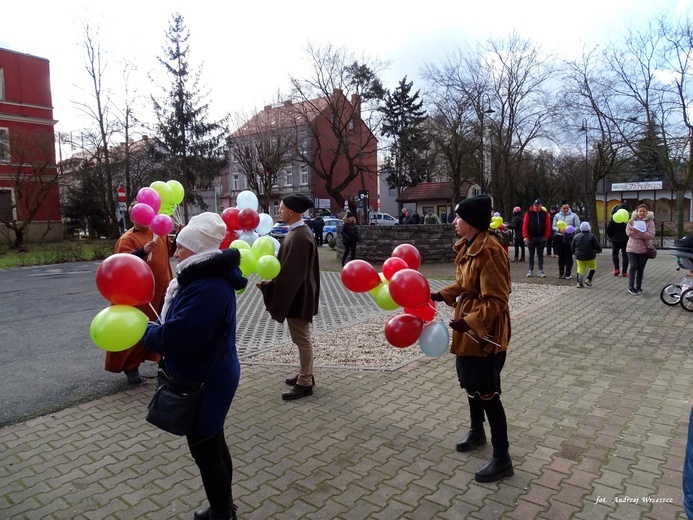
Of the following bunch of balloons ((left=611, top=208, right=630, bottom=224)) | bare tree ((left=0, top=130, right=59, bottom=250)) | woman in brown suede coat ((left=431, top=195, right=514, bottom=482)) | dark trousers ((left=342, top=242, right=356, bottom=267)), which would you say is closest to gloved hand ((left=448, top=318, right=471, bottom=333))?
woman in brown suede coat ((left=431, top=195, right=514, bottom=482))

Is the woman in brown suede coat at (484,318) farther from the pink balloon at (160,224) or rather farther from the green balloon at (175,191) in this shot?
the green balloon at (175,191)

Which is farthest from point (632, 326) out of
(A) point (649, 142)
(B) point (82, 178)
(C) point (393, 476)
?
(B) point (82, 178)

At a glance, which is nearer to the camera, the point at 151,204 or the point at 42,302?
the point at 151,204

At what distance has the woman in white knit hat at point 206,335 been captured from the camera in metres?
2.39

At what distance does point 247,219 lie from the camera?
4.58m

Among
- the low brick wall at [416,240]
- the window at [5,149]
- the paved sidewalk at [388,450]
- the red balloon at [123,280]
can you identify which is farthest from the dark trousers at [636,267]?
the window at [5,149]

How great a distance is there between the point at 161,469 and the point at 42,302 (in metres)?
9.30

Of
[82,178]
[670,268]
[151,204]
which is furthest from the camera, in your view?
[82,178]

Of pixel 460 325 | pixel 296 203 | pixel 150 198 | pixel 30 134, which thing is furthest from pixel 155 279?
pixel 30 134

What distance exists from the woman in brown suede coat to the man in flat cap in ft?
5.72

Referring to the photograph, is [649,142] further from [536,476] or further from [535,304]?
[536,476]

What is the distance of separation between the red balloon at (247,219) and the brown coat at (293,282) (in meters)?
0.36

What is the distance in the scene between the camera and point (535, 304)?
9242mm

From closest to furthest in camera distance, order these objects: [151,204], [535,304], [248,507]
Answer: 1. [248,507]
2. [151,204]
3. [535,304]
